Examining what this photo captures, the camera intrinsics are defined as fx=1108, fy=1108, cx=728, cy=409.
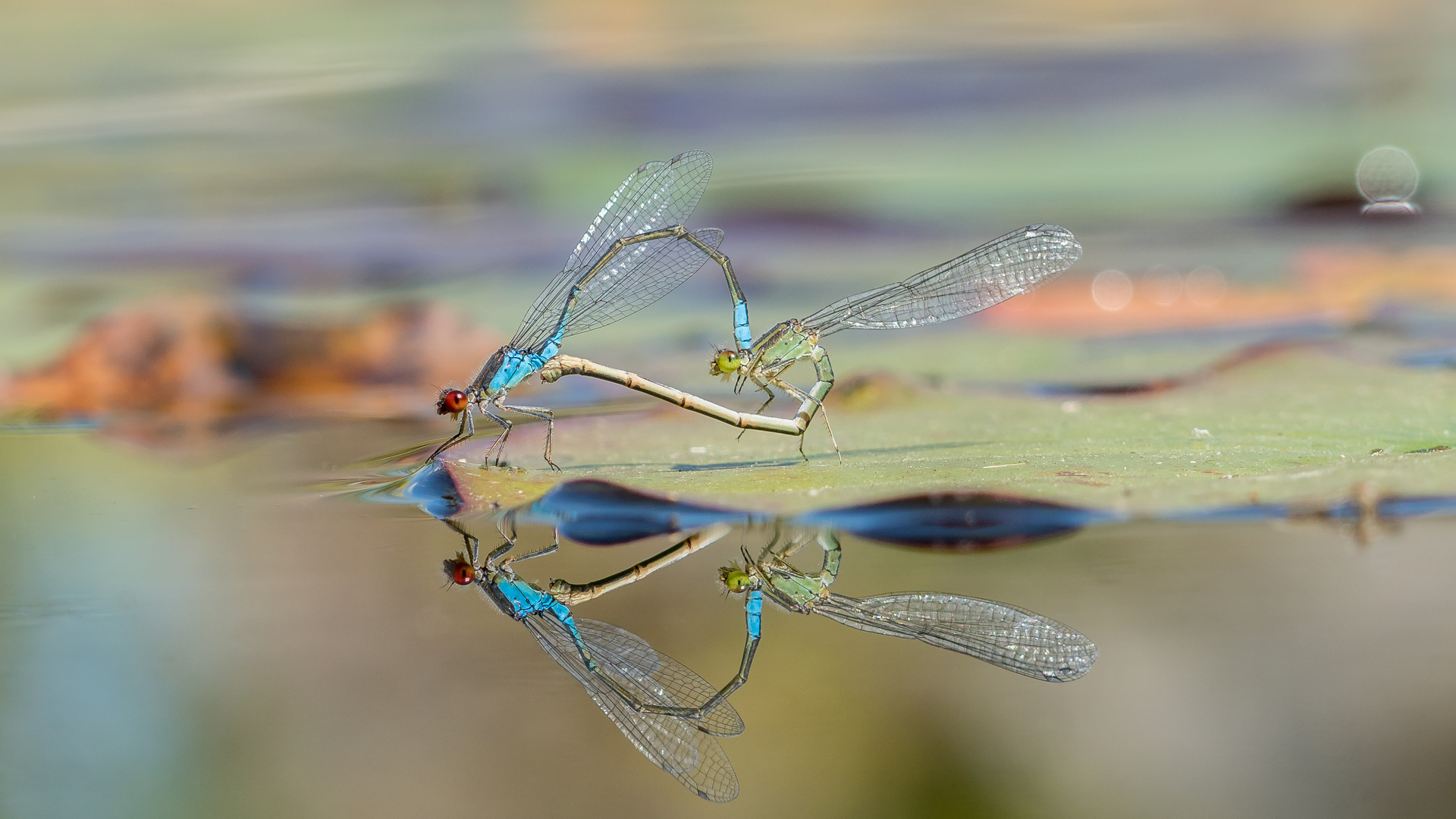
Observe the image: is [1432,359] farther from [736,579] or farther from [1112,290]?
[736,579]

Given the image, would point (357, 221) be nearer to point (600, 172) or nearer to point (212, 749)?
point (600, 172)

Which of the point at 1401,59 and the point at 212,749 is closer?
the point at 212,749

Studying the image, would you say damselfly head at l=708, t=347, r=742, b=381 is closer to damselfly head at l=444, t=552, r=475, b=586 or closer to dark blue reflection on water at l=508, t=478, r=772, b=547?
dark blue reflection on water at l=508, t=478, r=772, b=547

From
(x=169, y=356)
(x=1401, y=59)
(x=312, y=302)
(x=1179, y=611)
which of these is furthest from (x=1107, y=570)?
(x=1401, y=59)

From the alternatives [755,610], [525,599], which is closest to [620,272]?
[525,599]

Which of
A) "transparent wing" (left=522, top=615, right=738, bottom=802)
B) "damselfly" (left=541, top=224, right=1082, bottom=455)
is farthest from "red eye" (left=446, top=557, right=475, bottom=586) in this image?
"damselfly" (left=541, top=224, right=1082, bottom=455)

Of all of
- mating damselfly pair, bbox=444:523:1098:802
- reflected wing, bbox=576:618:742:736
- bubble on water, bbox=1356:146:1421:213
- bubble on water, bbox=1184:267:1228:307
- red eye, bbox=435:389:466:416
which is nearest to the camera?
mating damselfly pair, bbox=444:523:1098:802

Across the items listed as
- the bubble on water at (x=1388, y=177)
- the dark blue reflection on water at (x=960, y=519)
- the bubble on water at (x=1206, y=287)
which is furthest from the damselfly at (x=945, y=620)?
the bubble on water at (x=1388, y=177)

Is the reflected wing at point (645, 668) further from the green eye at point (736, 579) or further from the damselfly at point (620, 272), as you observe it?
the damselfly at point (620, 272)
